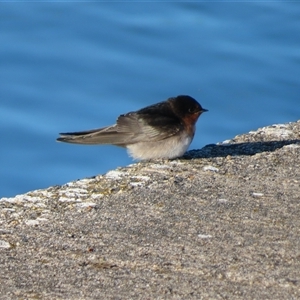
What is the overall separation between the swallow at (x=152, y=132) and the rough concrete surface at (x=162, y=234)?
648 mm

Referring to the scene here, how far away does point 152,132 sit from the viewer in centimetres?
800

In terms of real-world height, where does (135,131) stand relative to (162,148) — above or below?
above

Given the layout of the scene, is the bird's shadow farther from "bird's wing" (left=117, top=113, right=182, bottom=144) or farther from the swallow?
"bird's wing" (left=117, top=113, right=182, bottom=144)

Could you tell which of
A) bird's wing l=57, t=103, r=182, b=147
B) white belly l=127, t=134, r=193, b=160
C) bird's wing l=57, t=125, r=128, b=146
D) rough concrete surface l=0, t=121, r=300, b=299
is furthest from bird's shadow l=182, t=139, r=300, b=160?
bird's wing l=57, t=125, r=128, b=146

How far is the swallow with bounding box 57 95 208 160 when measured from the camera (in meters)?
7.78

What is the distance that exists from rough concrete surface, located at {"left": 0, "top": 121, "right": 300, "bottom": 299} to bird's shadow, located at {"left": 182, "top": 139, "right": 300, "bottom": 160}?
263mm

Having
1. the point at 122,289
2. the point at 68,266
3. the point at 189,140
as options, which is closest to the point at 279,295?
the point at 122,289

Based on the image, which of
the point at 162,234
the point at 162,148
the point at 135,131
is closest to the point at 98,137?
the point at 135,131

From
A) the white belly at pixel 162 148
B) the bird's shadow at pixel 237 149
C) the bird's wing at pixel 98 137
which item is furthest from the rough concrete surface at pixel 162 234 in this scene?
the bird's wing at pixel 98 137

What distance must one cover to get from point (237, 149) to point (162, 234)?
2.23 metres

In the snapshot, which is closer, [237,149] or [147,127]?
[237,149]

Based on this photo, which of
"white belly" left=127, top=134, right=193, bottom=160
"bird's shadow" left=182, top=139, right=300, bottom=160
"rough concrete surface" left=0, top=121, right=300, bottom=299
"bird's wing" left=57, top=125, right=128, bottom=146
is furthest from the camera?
"bird's wing" left=57, top=125, right=128, bottom=146

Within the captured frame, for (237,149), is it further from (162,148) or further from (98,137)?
(98,137)

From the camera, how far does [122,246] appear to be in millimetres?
5336
